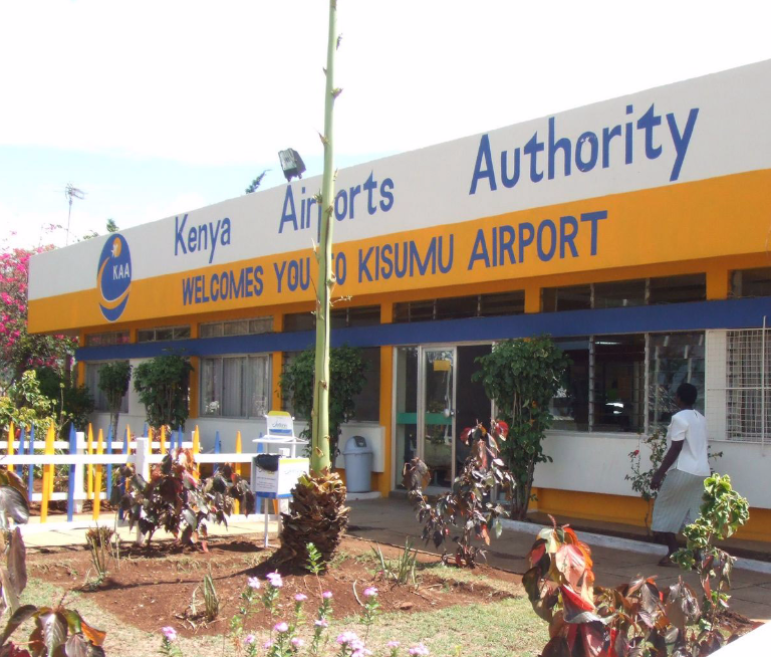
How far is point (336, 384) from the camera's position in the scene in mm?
13562

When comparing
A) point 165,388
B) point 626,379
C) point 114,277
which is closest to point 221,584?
point 626,379

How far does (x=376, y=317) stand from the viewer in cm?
1402

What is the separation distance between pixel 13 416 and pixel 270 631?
10.4 meters

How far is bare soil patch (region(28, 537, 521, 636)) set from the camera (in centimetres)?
635

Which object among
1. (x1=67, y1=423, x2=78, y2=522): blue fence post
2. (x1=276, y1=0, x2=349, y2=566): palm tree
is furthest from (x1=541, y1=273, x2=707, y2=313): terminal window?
(x1=67, y1=423, x2=78, y2=522): blue fence post

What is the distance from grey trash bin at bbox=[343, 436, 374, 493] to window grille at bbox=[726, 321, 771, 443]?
5.62m

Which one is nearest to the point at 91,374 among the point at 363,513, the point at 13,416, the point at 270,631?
the point at 13,416

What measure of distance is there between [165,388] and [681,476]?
11.5m

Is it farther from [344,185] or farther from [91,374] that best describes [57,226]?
[344,185]

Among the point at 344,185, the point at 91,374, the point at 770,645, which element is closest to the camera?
the point at 770,645

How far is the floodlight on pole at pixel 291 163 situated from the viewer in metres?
15.8

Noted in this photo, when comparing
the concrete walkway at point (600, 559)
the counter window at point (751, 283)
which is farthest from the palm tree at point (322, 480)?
the counter window at point (751, 283)

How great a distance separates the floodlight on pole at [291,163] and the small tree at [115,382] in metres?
6.60

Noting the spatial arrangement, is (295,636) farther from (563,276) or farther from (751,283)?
(563,276)
